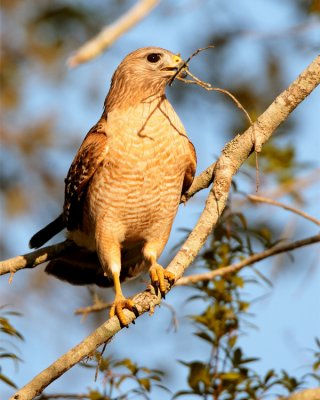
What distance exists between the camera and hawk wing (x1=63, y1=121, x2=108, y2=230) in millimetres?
5406

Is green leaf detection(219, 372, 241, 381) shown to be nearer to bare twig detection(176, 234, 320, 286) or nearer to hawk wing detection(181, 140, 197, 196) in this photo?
bare twig detection(176, 234, 320, 286)

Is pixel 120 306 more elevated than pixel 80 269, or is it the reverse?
pixel 80 269

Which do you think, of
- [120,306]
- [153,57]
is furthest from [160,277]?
[153,57]

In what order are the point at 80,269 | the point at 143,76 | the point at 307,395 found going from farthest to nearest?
the point at 80,269, the point at 143,76, the point at 307,395

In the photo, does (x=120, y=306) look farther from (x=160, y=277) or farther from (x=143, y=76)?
(x=143, y=76)

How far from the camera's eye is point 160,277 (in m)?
4.94

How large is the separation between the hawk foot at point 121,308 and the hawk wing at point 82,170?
91cm

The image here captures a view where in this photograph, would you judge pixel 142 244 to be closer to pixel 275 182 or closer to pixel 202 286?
pixel 202 286

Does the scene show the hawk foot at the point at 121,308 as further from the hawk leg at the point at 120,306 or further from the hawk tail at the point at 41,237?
the hawk tail at the point at 41,237

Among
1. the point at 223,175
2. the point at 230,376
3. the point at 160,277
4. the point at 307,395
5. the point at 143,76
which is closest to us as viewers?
the point at 307,395

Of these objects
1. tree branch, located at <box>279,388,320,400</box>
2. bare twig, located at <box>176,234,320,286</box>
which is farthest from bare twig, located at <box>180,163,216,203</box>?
tree branch, located at <box>279,388,320,400</box>

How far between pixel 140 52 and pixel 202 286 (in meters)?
1.83

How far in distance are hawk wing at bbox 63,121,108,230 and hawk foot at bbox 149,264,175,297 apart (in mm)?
780

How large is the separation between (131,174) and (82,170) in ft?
1.44
